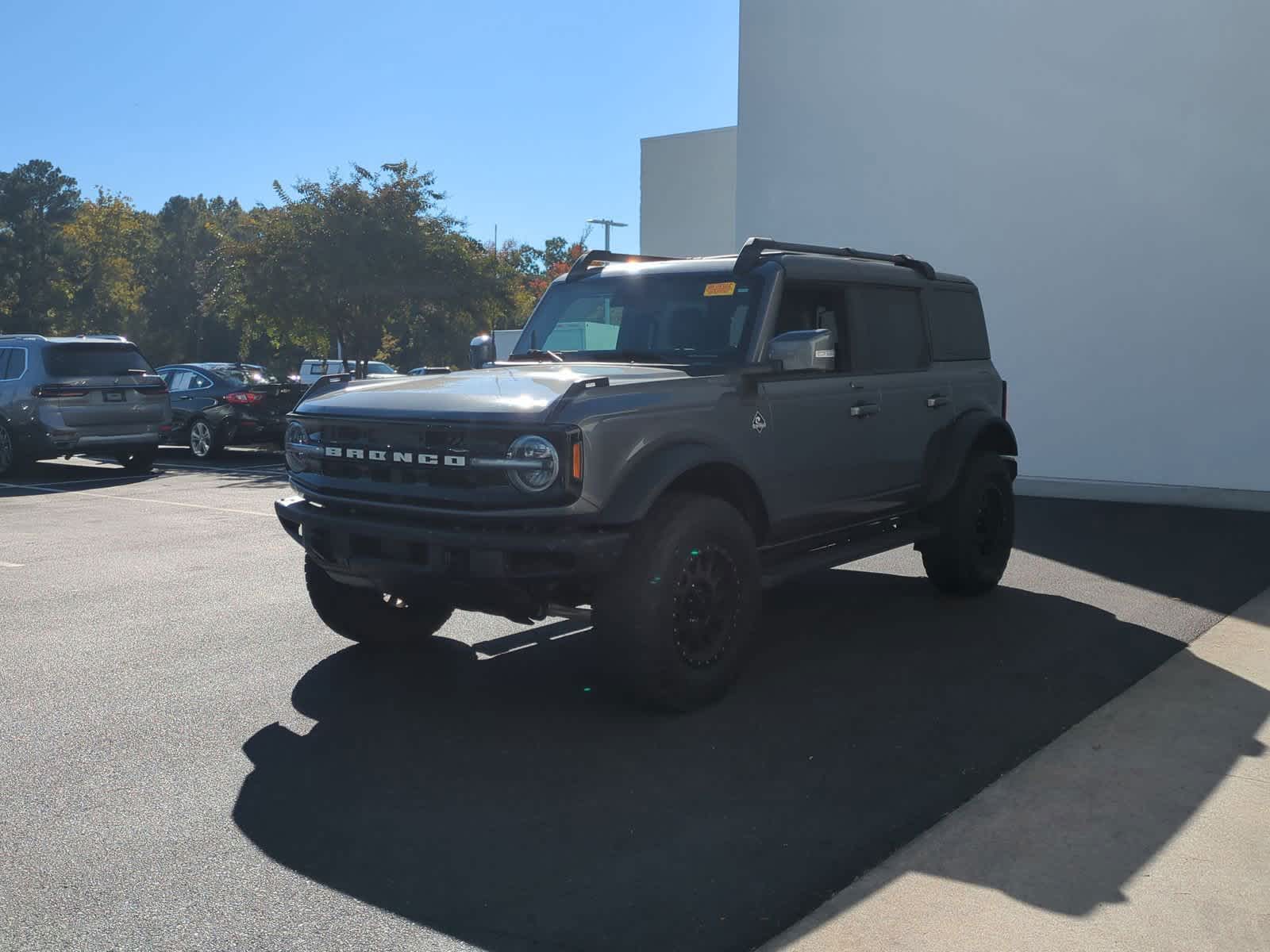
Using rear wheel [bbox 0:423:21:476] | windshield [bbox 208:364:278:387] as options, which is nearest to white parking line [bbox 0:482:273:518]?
rear wheel [bbox 0:423:21:476]

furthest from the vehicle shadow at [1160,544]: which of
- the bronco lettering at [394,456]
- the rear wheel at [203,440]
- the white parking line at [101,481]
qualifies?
the rear wheel at [203,440]

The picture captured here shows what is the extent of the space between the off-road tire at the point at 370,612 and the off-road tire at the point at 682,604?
1.33 metres

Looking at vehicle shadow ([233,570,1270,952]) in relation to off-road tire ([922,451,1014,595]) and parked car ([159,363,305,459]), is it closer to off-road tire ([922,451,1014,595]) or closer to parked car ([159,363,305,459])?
off-road tire ([922,451,1014,595])

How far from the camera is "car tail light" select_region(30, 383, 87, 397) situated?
47.9 feet

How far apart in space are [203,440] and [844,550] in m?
14.6

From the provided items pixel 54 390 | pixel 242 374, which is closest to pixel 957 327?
pixel 54 390

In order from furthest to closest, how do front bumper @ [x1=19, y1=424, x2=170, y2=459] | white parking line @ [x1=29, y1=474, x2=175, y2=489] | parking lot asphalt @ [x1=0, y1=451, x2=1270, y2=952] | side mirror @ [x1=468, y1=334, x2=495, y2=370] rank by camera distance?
front bumper @ [x1=19, y1=424, x2=170, y2=459] < white parking line @ [x1=29, y1=474, x2=175, y2=489] < side mirror @ [x1=468, y1=334, x2=495, y2=370] < parking lot asphalt @ [x1=0, y1=451, x2=1270, y2=952]

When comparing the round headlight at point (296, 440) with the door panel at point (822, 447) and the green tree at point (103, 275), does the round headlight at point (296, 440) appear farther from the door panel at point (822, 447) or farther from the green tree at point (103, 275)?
the green tree at point (103, 275)

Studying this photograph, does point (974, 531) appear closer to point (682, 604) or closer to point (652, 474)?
point (682, 604)

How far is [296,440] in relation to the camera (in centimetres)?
549

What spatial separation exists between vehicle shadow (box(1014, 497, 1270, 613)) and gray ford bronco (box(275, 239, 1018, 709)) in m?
1.84

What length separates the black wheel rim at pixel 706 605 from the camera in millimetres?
Answer: 4816

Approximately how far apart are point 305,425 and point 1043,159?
10668mm

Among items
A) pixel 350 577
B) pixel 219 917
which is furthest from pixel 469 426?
pixel 219 917
